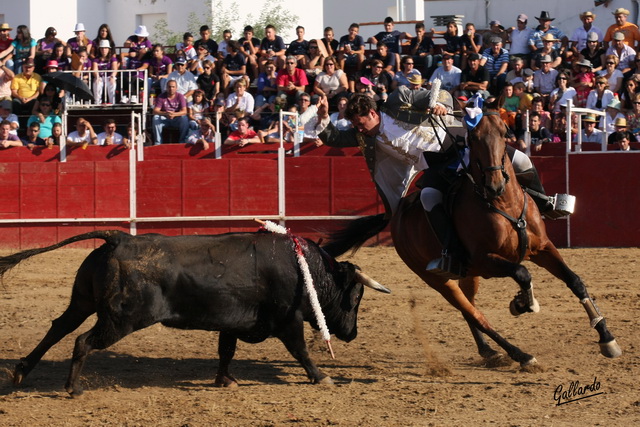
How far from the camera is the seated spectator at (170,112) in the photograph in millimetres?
15672

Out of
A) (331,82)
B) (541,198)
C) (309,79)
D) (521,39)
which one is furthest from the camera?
(521,39)

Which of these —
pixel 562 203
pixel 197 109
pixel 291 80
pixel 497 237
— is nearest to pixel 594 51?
pixel 291 80

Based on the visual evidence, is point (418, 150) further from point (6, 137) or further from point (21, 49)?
point (21, 49)

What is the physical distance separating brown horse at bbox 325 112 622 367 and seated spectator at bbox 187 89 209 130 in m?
9.08

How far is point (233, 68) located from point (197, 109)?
1.58m

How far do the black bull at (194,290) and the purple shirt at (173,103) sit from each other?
9734 millimetres

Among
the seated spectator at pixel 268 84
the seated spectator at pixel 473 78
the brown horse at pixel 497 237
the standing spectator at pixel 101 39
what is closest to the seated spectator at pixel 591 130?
the seated spectator at pixel 473 78

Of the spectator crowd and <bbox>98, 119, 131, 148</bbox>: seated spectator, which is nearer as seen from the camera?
the spectator crowd

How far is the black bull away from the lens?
5703 millimetres

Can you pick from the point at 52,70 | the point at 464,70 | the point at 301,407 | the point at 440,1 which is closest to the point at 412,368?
the point at 301,407

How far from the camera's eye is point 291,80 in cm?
1595

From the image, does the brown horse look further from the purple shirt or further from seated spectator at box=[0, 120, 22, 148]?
seated spectator at box=[0, 120, 22, 148]

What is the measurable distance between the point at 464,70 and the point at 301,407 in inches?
417

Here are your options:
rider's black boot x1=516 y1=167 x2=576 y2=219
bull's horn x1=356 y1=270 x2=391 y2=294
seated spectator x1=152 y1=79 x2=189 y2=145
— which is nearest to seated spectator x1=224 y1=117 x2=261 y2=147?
seated spectator x1=152 y1=79 x2=189 y2=145
